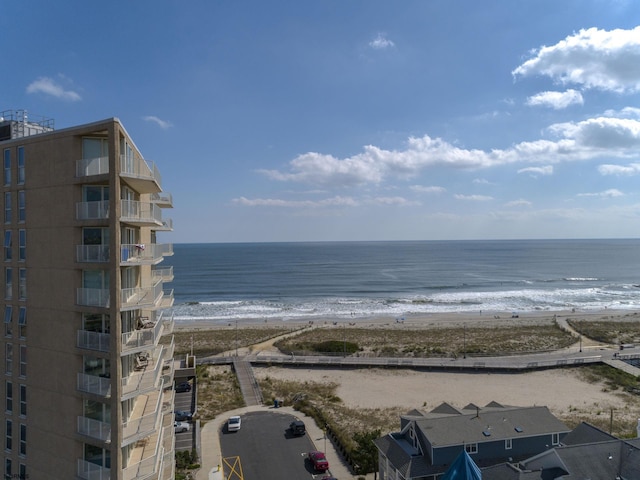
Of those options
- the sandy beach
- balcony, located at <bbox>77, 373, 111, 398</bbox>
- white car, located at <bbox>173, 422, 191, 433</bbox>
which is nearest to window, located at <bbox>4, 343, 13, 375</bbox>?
balcony, located at <bbox>77, 373, 111, 398</bbox>

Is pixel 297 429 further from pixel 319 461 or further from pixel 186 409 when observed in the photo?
pixel 186 409

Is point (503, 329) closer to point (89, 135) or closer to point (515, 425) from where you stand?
point (515, 425)

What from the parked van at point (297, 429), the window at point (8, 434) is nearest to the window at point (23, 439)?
the window at point (8, 434)

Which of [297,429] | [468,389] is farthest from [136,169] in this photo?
[468,389]

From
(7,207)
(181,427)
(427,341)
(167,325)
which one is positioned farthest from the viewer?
(427,341)

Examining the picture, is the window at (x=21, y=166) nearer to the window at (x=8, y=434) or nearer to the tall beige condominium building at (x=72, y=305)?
the tall beige condominium building at (x=72, y=305)

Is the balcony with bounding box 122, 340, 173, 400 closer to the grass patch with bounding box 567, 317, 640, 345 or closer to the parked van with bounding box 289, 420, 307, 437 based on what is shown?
the parked van with bounding box 289, 420, 307, 437
